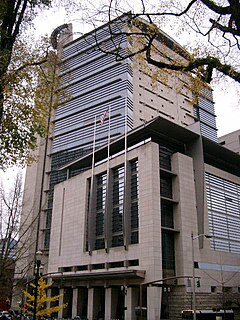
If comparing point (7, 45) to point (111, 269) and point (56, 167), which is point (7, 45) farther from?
point (56, 167)

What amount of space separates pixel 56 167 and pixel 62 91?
6951 centimetres

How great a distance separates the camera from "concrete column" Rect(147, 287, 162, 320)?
129 feet

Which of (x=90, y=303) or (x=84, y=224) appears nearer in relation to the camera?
(x=90, y=303)

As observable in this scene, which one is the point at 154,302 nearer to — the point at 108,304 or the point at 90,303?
the point at 108,304

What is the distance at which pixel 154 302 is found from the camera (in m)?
39.9

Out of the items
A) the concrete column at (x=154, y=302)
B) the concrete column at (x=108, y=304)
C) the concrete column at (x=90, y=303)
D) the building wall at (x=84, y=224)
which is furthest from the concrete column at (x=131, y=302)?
the concrete column at (x=90, y=303)

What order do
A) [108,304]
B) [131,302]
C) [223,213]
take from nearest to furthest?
[131,302] < [108,304] < [223,213]

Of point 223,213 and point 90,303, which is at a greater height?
point 223,213

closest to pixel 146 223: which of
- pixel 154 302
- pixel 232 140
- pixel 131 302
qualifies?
pixel 154 302

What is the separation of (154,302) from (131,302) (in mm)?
4015

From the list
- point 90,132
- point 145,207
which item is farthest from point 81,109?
point 145,207

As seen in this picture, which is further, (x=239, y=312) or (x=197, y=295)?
(x=239, y=312)

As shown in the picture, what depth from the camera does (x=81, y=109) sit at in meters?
75.2

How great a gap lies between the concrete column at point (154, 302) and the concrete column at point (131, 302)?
2.82 metres
